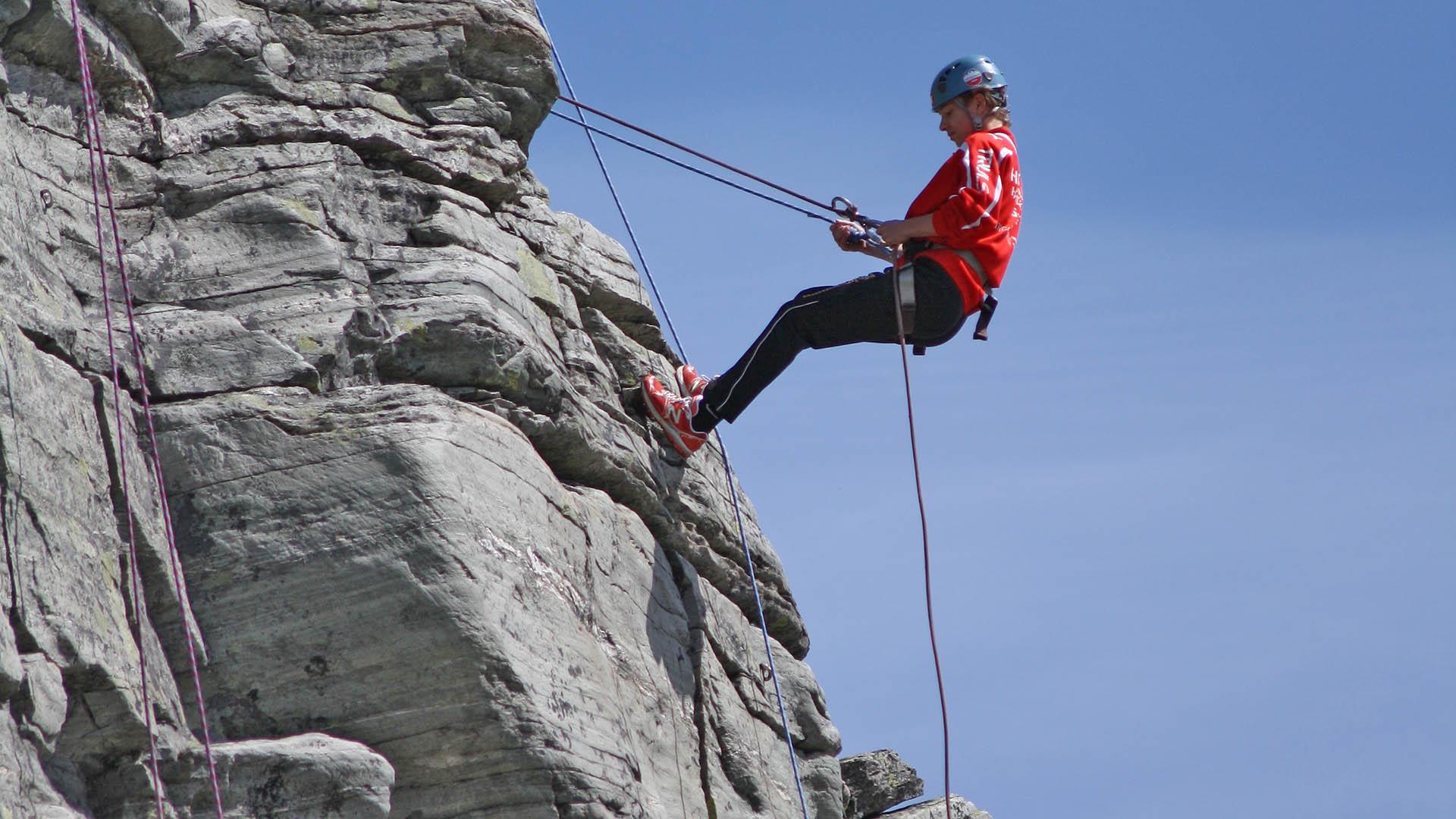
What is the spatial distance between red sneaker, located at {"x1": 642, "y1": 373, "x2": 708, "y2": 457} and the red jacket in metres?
2.15

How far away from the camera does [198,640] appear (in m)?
9.00

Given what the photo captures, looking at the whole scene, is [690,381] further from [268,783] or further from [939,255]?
[268,783]

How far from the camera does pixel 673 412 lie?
12.4m

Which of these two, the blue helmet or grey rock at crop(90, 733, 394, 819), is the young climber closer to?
the blue helmet

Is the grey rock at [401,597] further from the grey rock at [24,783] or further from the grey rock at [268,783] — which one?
the grey rock at [24,783]

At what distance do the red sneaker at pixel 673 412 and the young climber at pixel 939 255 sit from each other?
420 mm

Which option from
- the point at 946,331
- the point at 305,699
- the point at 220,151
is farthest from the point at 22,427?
the point at 946,331

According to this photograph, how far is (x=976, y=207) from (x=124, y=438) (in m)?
5.27

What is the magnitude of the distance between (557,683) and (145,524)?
2.34 m

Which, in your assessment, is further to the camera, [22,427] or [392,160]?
[392,160]

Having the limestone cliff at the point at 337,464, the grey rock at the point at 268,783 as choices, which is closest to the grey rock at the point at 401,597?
the limestone cliff at the point at 337,464

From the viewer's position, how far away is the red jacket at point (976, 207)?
1093 cm

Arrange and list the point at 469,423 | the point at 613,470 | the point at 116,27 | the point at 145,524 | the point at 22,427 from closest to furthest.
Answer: the point at 22,427, the point at 145,524, the point at 469,423, the point at 116,27, the point at 613,470

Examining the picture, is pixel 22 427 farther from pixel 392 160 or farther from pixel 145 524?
pixel 392 160
